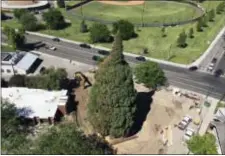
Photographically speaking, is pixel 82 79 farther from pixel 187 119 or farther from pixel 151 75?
pixel 187 119

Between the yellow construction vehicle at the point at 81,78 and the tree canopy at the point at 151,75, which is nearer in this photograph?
the tree canopy at the point at 151,75

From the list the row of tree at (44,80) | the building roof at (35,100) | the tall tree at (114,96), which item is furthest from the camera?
the row of tree at (44,80)

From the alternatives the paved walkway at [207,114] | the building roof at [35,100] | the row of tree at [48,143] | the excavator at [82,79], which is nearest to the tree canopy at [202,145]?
the paved walkway at [207,114]

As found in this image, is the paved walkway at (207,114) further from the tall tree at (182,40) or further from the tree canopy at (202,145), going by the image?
the tall tree at (182,40)

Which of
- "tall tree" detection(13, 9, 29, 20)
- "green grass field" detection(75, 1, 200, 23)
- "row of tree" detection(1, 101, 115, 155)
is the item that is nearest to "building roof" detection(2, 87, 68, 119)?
"row of tree" detection(1, 101, 115, 155)

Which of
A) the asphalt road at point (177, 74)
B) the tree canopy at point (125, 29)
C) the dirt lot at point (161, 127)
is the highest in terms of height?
the tree canopy at point (125, 29)

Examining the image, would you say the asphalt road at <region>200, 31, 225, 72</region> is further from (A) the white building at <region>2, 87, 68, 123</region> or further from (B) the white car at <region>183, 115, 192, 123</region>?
(A) the white building at <region>2, 87, 68, 123</region>
